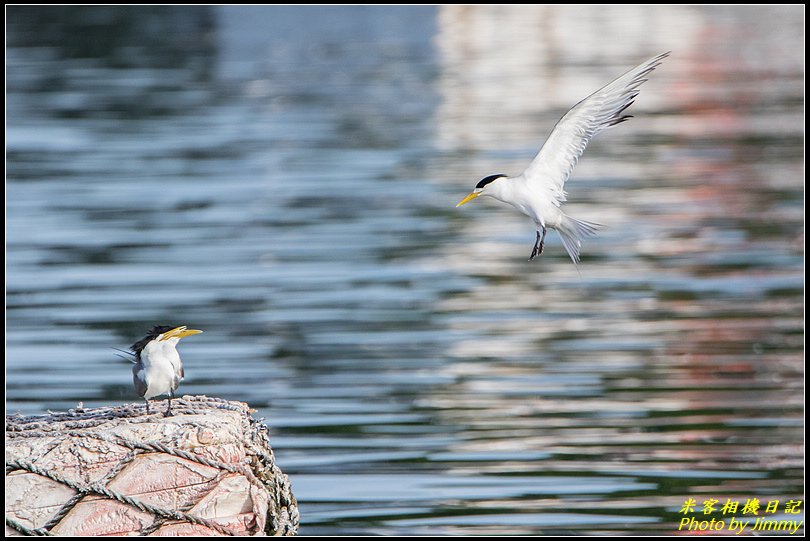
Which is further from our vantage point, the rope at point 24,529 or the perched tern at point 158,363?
the perched tern at point 158,363

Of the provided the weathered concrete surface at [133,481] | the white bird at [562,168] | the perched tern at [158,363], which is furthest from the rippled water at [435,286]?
the white bird at [562,168]

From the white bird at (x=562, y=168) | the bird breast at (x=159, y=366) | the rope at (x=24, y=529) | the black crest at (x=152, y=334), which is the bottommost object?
the rope at (x=24, y=529)

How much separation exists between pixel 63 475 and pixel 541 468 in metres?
4.17

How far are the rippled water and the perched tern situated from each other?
2585 millimetres

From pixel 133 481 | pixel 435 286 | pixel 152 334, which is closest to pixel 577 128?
pixel 152 334

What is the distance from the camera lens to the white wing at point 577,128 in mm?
5738

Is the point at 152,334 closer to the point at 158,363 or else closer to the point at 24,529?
the point at 158,363

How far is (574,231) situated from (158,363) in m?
1.90

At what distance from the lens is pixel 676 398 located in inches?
444

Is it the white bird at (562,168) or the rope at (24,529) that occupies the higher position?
the white bird at (562,168)

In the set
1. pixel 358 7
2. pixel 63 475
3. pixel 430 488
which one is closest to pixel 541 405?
pixel 430 488

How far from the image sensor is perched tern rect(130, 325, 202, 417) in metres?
6.36

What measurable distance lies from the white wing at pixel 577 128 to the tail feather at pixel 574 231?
111 millimetres

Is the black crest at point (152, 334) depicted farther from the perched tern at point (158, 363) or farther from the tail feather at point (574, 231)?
the tail feather at point (574, 231)
